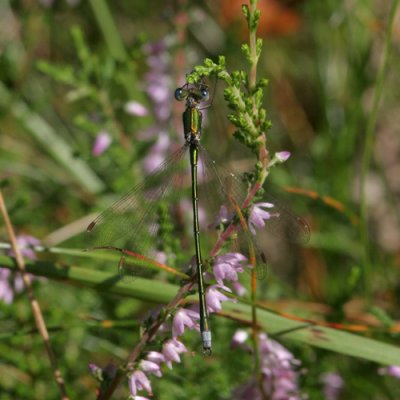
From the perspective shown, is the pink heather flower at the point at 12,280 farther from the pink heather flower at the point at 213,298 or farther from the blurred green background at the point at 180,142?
the pink heather flower at the point at 213,298

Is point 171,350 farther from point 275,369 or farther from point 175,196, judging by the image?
point 175,196

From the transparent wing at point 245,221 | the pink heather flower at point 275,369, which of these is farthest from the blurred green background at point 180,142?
the transparent wing at point 245,221

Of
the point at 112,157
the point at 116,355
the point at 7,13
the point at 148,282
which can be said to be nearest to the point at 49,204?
the point at 112,157

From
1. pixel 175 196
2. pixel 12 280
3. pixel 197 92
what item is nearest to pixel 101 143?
pixel 175 196

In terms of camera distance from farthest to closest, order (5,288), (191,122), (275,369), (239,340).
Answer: (5,288), (275,369), (239,340), (191,122)

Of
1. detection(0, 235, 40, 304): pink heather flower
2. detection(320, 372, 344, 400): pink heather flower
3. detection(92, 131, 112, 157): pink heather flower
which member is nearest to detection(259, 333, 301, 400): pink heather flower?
detection(320, 372, 344, 400): pink heather flower

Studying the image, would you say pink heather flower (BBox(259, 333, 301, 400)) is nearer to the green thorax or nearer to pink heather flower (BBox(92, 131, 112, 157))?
the green thorax

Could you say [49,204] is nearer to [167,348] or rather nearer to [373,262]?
[373,262]
